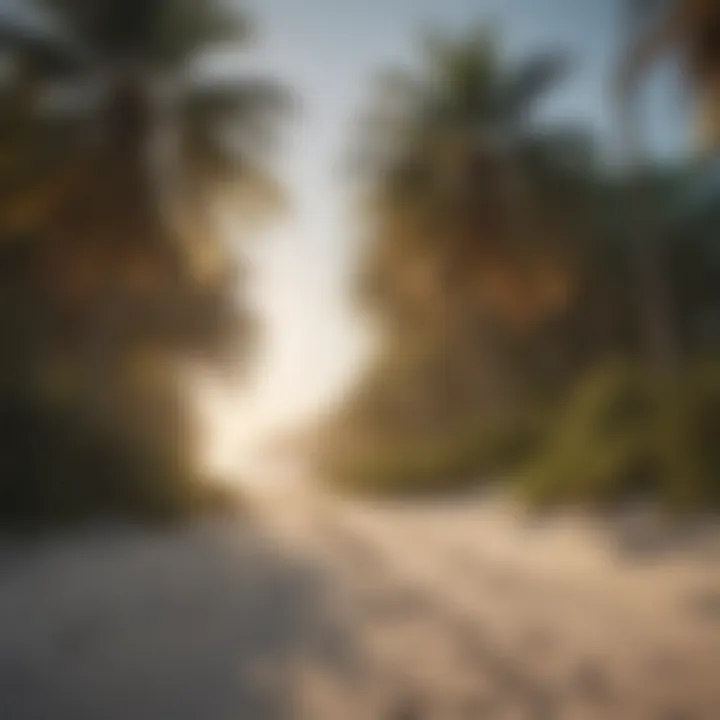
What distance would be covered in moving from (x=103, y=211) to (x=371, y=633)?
727cm

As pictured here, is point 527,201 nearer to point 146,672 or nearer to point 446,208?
point 446,208

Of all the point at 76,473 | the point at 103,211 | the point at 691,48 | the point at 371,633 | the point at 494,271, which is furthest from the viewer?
the point at 494,271

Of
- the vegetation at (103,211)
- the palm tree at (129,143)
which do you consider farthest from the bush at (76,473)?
the palm tree at (129,143)

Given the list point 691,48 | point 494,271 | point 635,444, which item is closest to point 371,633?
point 635,444

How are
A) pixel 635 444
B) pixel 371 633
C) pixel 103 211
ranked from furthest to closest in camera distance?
pixel 103 211, pixel 635 444, pixel 371 633

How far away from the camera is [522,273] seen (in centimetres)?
1198

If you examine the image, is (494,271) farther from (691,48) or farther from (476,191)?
(691,48)

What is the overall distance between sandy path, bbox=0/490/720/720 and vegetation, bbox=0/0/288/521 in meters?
2.71

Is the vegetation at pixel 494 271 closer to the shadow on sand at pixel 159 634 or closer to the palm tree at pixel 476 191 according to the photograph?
the palm tree at pixel 476 191

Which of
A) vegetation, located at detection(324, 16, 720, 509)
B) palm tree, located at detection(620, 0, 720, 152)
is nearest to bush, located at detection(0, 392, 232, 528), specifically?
vegetation, located at detection(324, 16, 720, 509)

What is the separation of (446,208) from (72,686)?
10.1 m

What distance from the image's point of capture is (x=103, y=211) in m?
10.1

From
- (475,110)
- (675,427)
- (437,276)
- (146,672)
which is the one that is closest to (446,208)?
(437,276)

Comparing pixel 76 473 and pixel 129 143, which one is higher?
pixel 129 143
